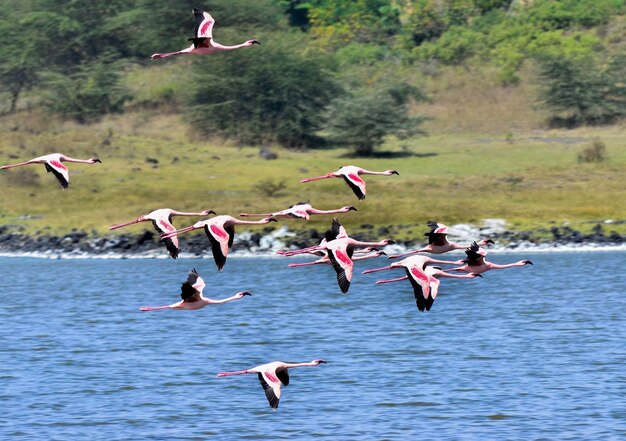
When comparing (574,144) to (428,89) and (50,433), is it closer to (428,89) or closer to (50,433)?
(428,89)

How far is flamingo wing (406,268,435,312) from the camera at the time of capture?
19.1 meters

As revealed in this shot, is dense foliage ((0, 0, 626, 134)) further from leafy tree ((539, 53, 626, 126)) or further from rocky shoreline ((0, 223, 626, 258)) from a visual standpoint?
rocky shoreline ((0, 223, 626, 258))

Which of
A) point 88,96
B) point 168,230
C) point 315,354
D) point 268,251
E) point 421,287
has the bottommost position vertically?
point 88,96

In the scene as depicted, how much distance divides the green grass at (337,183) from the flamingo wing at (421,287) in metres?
29.8

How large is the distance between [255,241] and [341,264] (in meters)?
33.7

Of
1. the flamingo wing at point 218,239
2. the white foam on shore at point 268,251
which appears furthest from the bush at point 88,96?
the flamingo wing at point 218,239

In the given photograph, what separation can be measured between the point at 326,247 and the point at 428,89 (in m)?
53.1

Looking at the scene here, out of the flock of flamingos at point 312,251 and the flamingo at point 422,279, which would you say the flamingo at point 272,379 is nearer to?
the flock of flamingos at point 312,251

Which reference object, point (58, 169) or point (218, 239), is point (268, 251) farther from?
point (218, 239)

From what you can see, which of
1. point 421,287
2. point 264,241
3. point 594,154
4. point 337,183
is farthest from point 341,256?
point 594,154

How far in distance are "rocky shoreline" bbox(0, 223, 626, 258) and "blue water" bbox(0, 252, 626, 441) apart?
0.71 meters

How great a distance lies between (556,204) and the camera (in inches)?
2067

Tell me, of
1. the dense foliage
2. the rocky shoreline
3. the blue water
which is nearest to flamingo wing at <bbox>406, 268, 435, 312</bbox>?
the blue water

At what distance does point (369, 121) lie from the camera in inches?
2464
